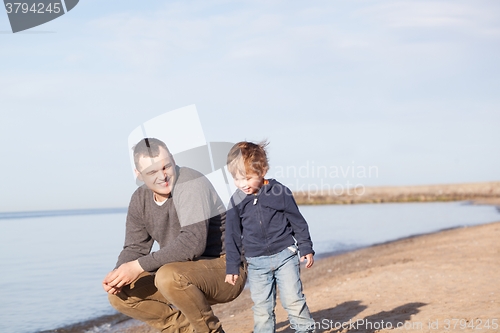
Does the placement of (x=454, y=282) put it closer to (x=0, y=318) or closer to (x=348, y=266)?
(x=348, y=266)

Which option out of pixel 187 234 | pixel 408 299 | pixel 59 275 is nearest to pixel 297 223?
pixel 187 234

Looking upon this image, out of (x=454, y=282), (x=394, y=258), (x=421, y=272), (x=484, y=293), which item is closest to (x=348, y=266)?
(x=394, y=258)

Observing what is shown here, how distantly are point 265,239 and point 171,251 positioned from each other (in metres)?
0.69

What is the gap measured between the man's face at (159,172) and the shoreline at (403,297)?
1.86 meters

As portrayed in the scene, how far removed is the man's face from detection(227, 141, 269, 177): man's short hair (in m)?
0.47

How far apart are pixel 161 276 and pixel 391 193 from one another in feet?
176

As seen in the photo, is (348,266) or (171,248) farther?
(348,266)

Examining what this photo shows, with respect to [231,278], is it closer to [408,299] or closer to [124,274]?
[124,274]

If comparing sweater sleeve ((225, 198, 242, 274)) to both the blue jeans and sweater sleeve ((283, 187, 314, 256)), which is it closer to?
the blue jeans

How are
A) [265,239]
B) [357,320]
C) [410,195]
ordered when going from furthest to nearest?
[410,195] → [357,320] → [265,239]

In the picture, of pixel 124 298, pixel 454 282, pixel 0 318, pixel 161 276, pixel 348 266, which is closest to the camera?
pixel 161 276

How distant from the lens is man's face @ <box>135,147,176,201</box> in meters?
3.81

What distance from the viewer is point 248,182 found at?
405 cm

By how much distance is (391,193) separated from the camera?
5528 cm
